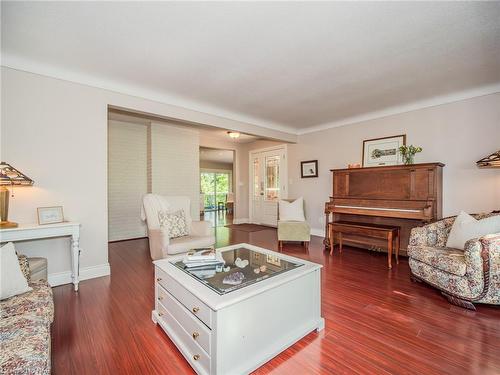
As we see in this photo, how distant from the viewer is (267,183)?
22.7 ft

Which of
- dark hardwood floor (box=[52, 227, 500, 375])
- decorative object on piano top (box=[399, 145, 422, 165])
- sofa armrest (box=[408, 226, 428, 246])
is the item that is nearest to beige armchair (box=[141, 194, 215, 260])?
dark hardwood floor (box=[52, 227, 500, 375])

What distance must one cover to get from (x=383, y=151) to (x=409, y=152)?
1.71 feet

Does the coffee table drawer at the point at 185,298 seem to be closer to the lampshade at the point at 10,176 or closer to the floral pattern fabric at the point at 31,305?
the floral pattern fabric at the point at 31,305

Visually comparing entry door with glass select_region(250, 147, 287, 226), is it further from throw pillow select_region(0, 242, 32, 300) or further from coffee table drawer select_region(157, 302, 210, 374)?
throw pillow select_region(0, 242, 32, 300)

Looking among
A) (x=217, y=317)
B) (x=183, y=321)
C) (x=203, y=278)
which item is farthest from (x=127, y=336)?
(x=217, y=317)

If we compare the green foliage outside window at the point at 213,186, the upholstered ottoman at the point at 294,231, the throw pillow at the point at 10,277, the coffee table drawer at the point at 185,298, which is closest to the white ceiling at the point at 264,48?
the throw pillow at the point at 10,277

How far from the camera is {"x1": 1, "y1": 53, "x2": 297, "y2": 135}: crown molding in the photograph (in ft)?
8.50

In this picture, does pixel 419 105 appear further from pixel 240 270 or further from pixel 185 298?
pixel 185 298

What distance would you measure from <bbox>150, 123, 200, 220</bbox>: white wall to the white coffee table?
358cm

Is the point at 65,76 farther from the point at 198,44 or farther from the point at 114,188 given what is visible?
the point at 114,188

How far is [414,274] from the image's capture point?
282 cm

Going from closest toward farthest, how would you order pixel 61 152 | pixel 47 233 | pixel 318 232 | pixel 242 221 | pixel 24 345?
pixel 24 345, pixel 47 233, pixel 61 152, pixel 318 232, pixel 242 221

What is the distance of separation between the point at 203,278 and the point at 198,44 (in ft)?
6.98

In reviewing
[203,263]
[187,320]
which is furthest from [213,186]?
[187,320]
